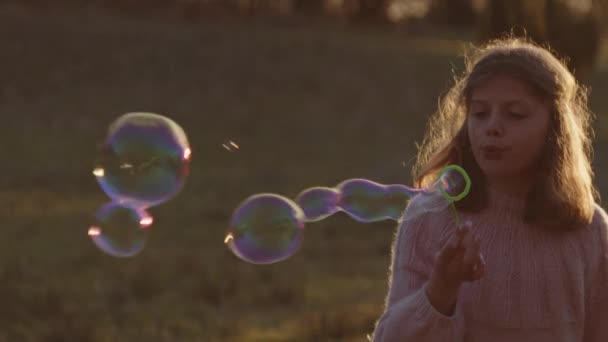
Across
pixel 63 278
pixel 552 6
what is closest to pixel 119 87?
pixel 552 6

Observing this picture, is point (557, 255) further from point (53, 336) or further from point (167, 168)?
point (53, 336)

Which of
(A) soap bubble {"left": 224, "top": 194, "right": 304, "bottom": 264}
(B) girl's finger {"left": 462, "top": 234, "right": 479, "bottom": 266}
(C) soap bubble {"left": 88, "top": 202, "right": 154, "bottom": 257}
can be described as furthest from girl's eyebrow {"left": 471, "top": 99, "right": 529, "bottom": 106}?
(C) soap bubble {"left": 88, "top": 202, "right": 154, "bottom": 257}

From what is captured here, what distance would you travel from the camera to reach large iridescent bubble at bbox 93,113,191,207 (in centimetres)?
414

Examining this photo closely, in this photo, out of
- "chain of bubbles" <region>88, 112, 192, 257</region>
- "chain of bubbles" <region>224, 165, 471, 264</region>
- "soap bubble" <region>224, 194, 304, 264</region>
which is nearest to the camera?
"chain of bubbles" <region>224, 165, 471, 264</region>

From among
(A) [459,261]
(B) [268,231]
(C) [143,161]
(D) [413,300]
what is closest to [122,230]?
(C) [143,161]

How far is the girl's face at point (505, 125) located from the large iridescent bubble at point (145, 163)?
1.56 metres

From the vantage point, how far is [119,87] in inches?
920

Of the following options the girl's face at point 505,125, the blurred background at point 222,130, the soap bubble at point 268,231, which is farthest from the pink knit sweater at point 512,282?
the blurred background at point 222,130

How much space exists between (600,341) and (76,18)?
2589 centimetres

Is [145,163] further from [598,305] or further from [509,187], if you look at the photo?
[598,305]

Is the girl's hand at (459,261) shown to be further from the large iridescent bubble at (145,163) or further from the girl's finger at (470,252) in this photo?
the large iridescent bubble at (145,163)

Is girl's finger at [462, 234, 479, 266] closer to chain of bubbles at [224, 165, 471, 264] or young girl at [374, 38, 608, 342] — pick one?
young girl at [374, 38, 608, 342]

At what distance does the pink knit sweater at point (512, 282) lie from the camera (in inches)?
114

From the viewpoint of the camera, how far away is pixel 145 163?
4.15m
